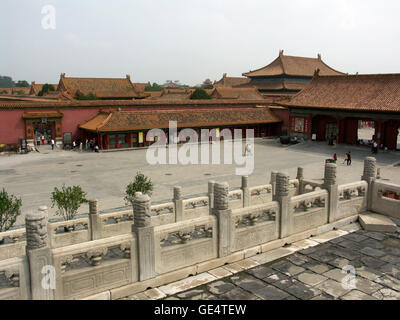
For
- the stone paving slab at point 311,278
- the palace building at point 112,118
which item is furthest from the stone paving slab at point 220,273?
the palace building at point 112,118

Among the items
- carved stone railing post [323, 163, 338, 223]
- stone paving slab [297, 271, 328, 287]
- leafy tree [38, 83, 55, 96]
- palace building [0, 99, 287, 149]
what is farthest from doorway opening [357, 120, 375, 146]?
leafy tree [38, 83, 55, 96]

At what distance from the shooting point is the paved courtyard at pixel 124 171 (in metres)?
19.6

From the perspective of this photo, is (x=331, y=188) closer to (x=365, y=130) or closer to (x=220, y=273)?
(x=220, y=273)

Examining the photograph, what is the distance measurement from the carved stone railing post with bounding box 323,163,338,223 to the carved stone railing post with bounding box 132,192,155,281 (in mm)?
6093

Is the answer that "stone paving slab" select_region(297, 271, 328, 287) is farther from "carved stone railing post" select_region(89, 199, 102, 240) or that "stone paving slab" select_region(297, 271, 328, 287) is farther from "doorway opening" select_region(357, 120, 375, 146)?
"doorway opening" select_region(357, 120, 375, 146)

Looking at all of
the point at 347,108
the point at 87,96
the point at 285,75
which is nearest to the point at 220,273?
the point at 347,108

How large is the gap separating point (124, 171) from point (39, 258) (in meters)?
18.5

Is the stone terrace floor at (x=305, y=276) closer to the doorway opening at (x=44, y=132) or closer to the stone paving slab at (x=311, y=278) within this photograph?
the stone paving slab at (x=311, y=278)

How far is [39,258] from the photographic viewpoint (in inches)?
257

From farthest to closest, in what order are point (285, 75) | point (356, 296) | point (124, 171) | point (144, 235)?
point (285, 75) < point (124, 171) < point (144, 235) < point (356, 296)

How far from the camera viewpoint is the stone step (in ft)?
35.8

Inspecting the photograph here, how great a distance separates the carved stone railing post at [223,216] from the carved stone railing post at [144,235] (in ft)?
5.76

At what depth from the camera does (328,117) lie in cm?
3841

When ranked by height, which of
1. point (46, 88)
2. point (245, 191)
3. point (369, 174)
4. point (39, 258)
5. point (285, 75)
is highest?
point (285, 75)
